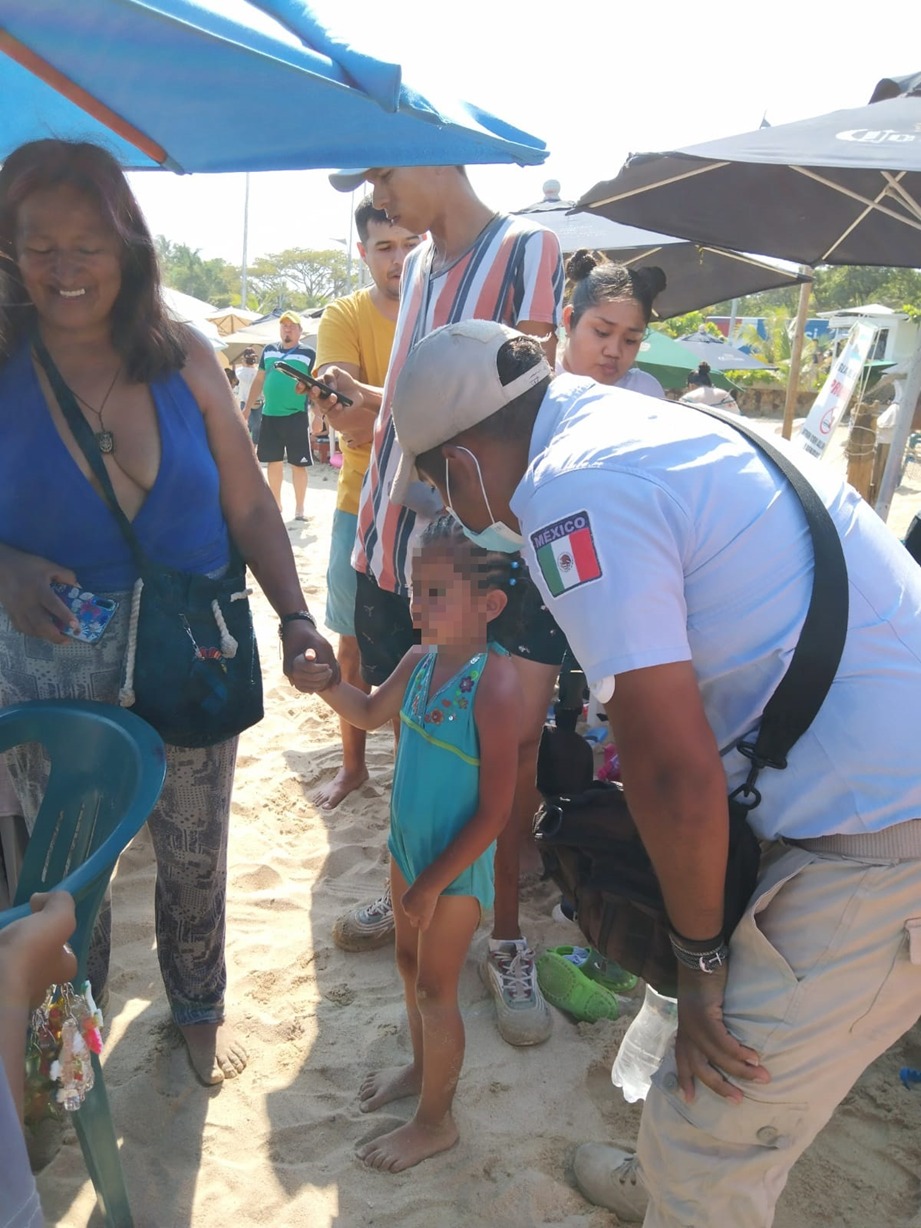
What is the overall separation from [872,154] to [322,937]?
122 inches

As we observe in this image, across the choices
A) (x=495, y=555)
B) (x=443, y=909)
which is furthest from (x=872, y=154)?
(x=443, y=909)

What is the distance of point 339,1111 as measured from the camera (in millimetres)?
2209

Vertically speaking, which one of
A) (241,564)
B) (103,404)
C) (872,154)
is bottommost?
(241,564)

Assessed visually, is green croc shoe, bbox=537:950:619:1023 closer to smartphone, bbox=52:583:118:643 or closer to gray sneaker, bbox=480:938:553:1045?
gray sneaker, bbox=480:938:553:1045

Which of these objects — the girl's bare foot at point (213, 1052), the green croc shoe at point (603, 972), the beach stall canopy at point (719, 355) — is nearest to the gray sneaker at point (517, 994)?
the green croc shoe at point (603, 972)

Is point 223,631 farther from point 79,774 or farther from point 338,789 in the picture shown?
point 338,789

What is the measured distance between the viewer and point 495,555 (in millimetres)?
1865

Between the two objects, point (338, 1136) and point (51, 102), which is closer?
point (338, 1136)

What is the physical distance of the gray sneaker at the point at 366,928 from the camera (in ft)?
9.05

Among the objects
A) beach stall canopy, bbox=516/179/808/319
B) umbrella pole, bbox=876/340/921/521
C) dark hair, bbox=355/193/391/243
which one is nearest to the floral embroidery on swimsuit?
dark hair, bbox=355/193/391/243

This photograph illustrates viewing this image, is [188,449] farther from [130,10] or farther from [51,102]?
[51,102]

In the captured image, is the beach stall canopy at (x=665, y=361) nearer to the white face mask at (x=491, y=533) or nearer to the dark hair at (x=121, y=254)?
the dark hair at (x=121, y=254)

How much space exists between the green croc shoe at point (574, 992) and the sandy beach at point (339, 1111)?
0.14 feet

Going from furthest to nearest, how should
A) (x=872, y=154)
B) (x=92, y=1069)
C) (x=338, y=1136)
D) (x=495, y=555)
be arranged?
(x=872, y=154)
(x=338, y=1136)
(x=495, y=555)
(x=92, y=1069)
